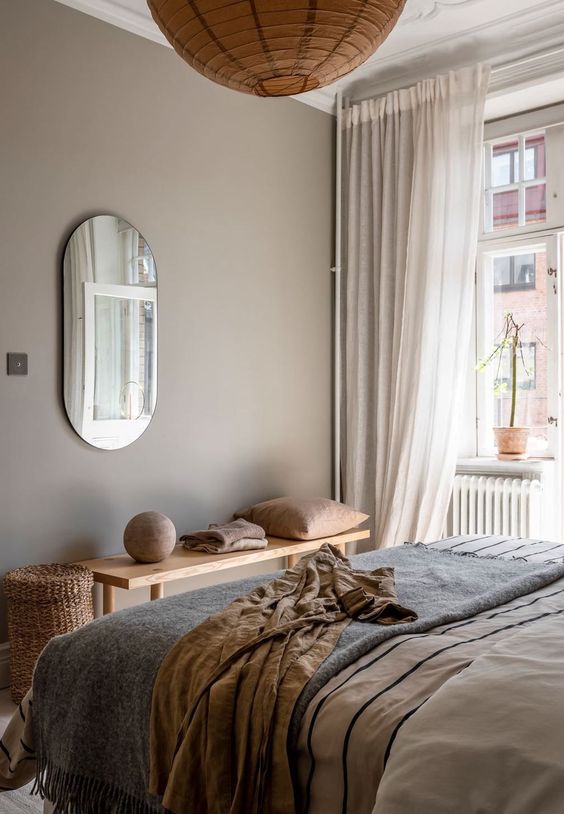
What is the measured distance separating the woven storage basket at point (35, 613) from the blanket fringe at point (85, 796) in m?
1.08

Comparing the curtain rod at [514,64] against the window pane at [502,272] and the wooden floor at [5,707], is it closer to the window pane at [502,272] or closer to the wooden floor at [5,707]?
the window pane at [502,272]

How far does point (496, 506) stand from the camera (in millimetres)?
4141

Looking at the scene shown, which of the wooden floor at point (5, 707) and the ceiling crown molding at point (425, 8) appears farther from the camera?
the ceiling crown molding at point (425, 8)

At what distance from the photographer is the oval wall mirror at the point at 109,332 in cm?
332

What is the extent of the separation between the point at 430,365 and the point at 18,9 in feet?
8.23

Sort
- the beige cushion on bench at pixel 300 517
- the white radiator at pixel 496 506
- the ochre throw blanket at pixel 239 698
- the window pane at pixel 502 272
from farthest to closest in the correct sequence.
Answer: the window pane at pixel 502 272 → the white radiator at pixel 496 506 → the beige cushion on bench at pixel 300 517 → the ochre throw blanket at pixel 239 698

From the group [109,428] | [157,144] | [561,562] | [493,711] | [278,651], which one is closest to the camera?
[493,711]

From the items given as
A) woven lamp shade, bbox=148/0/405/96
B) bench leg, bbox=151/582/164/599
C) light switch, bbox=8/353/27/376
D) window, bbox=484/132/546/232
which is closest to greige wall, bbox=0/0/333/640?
light switch, bbox=8/353/27/376

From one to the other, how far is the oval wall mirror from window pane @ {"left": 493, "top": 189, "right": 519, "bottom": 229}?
200 cm

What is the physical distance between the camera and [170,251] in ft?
12.2

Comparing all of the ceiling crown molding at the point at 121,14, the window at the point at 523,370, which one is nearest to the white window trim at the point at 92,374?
the ceiling crown molding at the point at 121,14

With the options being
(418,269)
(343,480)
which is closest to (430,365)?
(418,269)

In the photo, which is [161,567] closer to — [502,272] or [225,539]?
[225,539]

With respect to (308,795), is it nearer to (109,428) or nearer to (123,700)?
(123,700)
